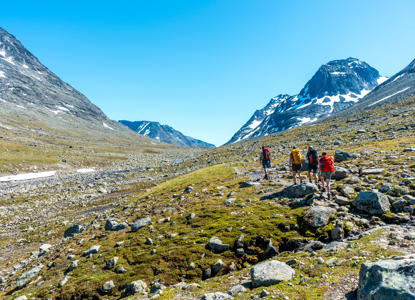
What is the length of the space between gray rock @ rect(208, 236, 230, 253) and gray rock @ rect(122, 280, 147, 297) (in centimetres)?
378

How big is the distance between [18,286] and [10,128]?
163 metres

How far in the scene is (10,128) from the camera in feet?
426

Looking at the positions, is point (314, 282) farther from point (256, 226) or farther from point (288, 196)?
point (288, 196)

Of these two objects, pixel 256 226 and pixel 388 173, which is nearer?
pixel 256 226

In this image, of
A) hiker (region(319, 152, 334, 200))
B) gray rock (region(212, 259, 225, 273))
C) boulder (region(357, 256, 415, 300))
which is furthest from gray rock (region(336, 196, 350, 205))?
boulder (region(357, 256, 415, 300))

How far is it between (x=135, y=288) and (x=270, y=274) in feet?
20.2

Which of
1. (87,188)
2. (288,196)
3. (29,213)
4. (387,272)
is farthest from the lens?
(87,188)

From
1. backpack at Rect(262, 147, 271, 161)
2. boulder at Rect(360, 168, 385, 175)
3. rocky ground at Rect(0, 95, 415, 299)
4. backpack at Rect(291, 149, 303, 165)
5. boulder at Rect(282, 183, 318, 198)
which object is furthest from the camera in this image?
backpack at Rect(262, 147, 271, 161)

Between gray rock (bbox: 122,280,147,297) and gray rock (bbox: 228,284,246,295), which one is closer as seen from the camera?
gray rock (bbox: 228,284,246,295)

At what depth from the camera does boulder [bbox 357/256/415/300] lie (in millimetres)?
4785

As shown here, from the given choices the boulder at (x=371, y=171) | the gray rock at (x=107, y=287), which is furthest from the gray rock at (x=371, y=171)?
the gray rock at (x=107, y=287)

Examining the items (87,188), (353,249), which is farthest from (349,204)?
(87,188)

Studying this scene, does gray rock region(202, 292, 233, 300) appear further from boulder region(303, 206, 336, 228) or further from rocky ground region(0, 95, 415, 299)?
boulder region(303, 206, 336, 228)

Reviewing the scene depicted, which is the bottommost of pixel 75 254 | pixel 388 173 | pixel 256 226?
pixel 75 254
